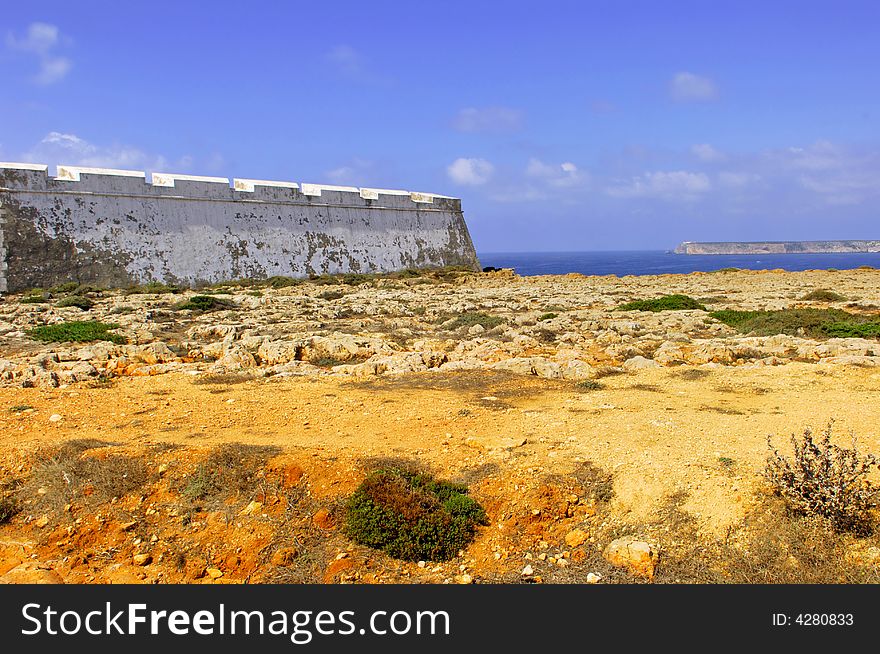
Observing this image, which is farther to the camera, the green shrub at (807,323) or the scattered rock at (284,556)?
the green shrub at (807,323)

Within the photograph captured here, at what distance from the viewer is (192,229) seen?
86.4 feet

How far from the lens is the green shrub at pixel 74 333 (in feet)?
37.7

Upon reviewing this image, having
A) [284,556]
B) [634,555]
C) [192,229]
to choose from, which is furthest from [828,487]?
[192,229]

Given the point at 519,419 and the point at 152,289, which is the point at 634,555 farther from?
the point at 152,289

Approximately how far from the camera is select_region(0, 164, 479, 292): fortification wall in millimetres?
22359

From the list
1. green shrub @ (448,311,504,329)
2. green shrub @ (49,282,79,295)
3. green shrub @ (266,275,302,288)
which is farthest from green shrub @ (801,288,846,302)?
green shrub @ (49,282,79,295)

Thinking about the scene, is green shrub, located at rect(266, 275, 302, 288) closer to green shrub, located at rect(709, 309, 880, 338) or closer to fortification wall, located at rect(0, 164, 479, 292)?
fortification wall, located at rect(0, 164, 479, 292)

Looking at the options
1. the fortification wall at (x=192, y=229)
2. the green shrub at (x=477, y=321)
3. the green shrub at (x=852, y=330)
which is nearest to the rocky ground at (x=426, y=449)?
the green shrub at (x=852, y=330)

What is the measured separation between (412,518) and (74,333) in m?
10.2

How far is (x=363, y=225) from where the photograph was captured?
105 feet

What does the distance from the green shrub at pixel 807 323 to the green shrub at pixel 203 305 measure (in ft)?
44.2

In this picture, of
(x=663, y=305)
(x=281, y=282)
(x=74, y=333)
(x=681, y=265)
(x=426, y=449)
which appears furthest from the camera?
(x=681, y=265)

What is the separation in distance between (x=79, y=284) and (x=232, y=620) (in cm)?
2308

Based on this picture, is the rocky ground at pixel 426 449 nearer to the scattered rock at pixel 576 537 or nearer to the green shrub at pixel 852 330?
the scattered rock at pixel 576 537
